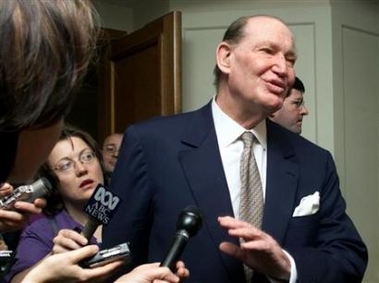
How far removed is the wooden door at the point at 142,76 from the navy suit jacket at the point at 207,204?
1.47 meters

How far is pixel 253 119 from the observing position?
1649 millimetres

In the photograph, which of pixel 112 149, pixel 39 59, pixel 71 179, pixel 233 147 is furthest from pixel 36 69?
pixel 112 149

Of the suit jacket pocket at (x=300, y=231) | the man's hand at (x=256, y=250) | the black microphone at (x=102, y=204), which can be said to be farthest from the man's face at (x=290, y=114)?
the black microphone at (x=102, y=204)

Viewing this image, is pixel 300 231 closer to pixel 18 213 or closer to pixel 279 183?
pixel 279 183

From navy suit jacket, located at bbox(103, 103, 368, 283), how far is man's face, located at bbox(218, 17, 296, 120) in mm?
116

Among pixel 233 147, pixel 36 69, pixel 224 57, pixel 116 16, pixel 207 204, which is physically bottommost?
pixel 207 204

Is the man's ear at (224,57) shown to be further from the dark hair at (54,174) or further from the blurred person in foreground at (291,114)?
the blurred person in foreground at (291,114)

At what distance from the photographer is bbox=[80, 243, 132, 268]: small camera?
3.82ft

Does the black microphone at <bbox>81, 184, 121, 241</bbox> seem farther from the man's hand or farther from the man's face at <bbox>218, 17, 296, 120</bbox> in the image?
the man's face at <bbox>218, 17, 296, 120</bbox>

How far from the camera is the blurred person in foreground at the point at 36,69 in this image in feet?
2.15

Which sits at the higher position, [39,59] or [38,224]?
[39,59]

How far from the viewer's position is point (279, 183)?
1.57 metres

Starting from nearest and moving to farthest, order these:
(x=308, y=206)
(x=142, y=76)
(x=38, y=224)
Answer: (x=308, y=206)
(x=38, y=224)
(x=142, y=76)

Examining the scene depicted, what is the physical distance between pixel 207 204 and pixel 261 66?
403mm
